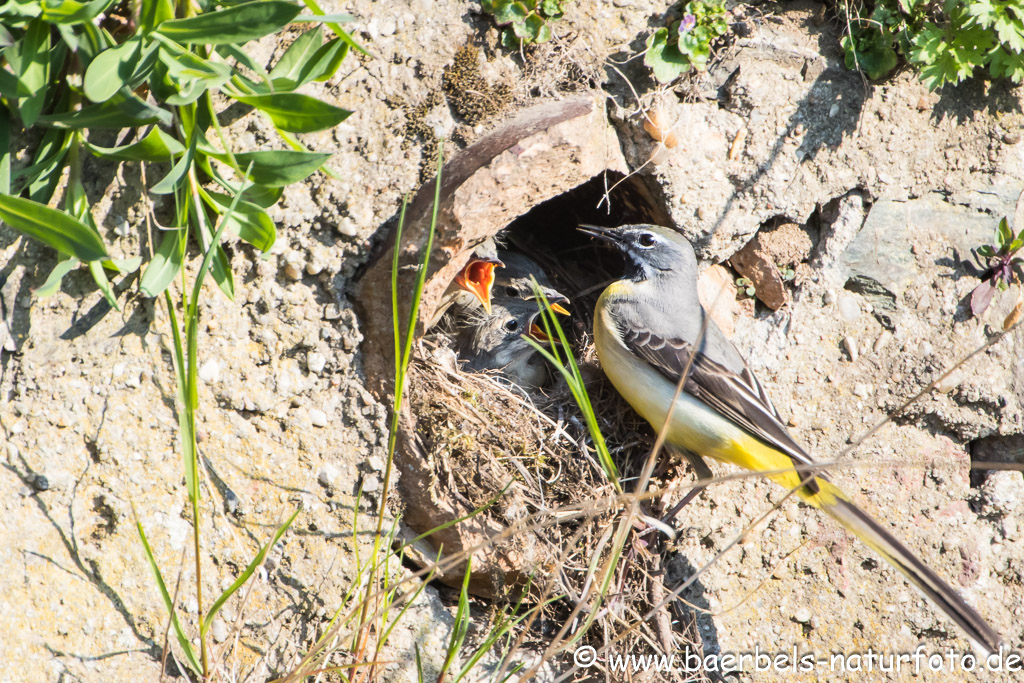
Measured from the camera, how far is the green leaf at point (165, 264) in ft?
9.62

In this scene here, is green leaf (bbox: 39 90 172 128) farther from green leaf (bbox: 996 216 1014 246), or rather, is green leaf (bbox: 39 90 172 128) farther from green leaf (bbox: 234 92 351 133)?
green leaf (bbox: 996 216 1014 246)

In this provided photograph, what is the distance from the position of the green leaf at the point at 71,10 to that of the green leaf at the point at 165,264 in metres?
0.75

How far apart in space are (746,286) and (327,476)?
245cm

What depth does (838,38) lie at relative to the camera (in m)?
4.23

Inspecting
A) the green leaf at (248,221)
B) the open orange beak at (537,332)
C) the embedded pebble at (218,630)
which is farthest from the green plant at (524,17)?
the embedded pebble at (218,630)

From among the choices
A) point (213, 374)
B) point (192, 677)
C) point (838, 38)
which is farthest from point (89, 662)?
point (838, 38)

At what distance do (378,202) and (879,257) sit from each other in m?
2.69

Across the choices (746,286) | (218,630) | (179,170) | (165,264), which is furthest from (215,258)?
(746,286)

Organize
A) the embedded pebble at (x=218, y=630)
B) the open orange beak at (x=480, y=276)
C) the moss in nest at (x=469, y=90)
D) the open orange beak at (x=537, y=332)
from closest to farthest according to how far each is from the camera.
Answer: the embedded pebble at (x=218, y=630), the moss in nest at (x=469, y=90), the open orange beak at (x=480, y=276), the open orange beak at (x=537, y=332)

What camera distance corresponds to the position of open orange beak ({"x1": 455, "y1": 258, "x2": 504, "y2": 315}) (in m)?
4.79

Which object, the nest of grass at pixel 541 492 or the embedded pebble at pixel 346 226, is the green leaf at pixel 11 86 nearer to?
the embedded pebble at pixel 346 226

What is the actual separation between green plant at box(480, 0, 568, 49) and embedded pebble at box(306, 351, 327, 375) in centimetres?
169

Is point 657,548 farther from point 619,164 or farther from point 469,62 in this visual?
point 469,62

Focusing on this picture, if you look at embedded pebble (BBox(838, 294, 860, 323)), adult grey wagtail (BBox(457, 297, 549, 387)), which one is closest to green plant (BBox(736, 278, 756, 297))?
embedded pebble (BBox(838, 294, 860, 323))
